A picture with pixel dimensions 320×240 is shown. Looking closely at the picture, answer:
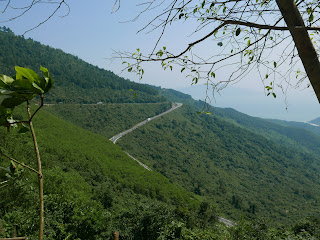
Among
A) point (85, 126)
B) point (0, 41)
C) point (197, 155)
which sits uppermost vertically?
point (0, 41)

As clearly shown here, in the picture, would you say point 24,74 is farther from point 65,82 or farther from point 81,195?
point 65,82

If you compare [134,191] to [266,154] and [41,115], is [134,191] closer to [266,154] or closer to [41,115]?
[41,115]

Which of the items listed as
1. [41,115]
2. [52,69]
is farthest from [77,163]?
[52,69]

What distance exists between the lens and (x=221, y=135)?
220ft

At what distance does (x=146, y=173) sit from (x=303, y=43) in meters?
26.2

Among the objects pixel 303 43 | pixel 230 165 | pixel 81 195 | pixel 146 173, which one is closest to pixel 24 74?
pixel 303 43

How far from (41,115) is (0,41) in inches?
2321

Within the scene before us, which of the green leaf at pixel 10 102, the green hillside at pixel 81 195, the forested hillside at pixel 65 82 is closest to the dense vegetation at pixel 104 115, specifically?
the forested hillside at pixel 65 82

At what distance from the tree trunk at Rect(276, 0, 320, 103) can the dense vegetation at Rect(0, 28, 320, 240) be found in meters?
0.99

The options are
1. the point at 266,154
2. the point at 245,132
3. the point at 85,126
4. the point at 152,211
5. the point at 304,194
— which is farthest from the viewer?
the point at 245,132

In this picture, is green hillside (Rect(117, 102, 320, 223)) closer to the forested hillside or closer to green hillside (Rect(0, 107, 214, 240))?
the forested hillside

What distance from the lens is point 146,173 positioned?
26.2m

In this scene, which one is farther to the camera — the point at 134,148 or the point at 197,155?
the point at 197,155

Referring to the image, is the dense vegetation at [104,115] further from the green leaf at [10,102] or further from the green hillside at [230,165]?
the green leaf at [10,102]
